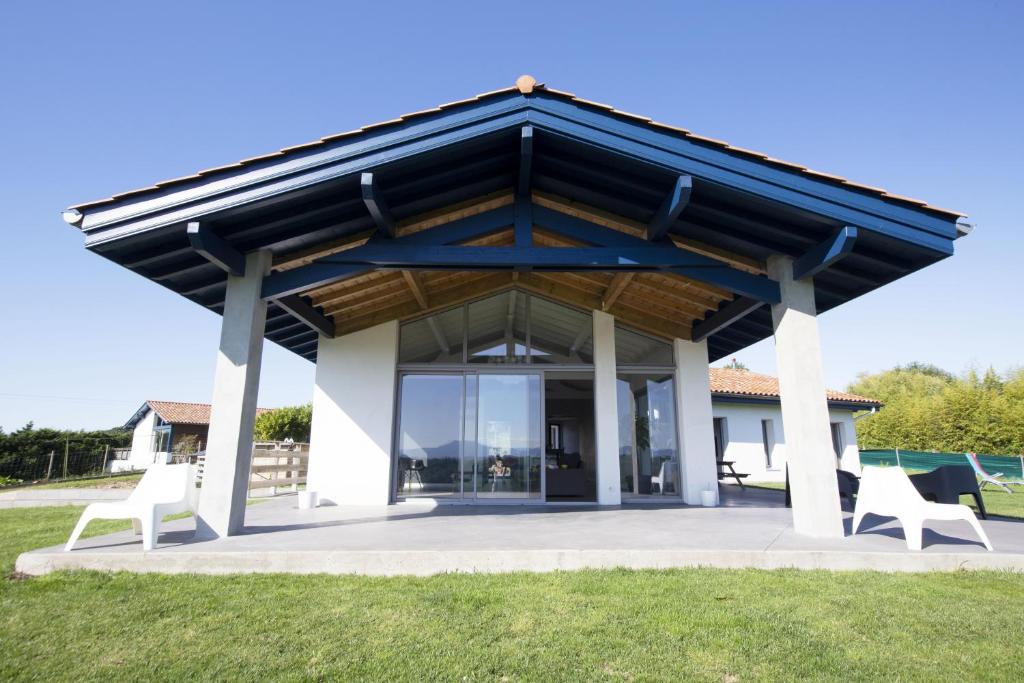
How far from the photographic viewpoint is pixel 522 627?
9.73 ft

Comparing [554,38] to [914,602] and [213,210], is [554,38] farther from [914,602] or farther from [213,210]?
[914,602]

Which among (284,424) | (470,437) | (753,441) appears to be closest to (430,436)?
(470,437)

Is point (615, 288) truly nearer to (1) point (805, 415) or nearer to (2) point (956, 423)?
(1) point (805, 415)

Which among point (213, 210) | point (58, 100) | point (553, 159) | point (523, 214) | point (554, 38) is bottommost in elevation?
point (213, 210)

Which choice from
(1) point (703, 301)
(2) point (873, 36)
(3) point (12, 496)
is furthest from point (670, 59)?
(3) point (12, 496)

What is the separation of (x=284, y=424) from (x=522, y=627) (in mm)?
23281

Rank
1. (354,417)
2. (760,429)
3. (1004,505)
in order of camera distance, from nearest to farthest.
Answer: (1004,505)
(354,417)
(760,429)

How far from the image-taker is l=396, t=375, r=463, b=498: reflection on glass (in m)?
8.89

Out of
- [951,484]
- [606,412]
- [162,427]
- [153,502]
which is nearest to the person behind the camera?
[153,502]

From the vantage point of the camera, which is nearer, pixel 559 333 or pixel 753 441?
pixel 559 333

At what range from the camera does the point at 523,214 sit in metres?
6.04

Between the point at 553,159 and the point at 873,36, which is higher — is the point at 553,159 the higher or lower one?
the lower one

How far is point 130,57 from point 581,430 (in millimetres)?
12188

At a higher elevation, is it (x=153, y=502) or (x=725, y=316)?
(x=725, y=316)
